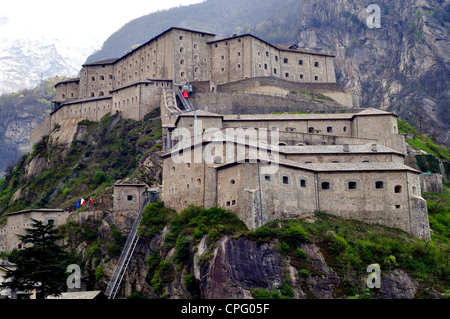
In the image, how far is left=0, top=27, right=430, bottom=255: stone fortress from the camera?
4934cm

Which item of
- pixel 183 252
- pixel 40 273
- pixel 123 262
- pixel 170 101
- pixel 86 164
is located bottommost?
pixel 40 273

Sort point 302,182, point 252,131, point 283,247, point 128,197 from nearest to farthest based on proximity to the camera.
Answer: point 283,247 < point 302,182 < point 128,197 < point 252,131

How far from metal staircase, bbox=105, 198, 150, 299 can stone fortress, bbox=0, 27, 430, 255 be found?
3.79 m

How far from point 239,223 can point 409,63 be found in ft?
305

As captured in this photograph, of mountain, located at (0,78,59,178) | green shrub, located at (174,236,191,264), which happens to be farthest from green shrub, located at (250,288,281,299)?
mountain, located at (0,78,59,178)

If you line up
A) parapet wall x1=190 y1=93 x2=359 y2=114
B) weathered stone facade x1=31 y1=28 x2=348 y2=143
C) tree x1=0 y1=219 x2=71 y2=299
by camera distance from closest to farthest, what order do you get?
1. tree x1=0 y1=219 x2=71 y2=299
2. parapet wall x1=190 y1=93 x2=359 y2=114
3. weathered stone facade x1=31 y1=28 x2=348 y2=143

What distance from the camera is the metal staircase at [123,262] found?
51.8m

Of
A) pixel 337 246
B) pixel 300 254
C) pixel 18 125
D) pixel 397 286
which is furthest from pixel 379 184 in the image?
pixel 18 125

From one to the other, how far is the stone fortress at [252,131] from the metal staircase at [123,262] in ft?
12.4

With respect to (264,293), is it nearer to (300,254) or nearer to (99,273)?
(300,254)

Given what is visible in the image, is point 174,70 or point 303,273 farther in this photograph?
point 174,70

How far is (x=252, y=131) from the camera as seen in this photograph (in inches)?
2405

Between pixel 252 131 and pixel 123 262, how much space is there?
18466mm

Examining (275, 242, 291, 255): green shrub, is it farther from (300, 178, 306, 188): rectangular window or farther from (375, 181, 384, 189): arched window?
(375, 181, 384, 189): arched window
